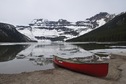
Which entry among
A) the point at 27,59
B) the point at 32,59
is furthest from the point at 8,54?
the point at 32,59

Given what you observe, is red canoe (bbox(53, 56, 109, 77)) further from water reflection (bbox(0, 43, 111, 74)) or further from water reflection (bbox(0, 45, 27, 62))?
water reflection (bbox(0, 45, 27, 62))

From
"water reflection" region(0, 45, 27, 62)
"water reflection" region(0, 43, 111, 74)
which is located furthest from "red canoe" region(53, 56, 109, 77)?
"water reflection" region(0, 45, 27, 62)

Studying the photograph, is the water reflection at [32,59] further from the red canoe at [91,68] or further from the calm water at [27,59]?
the red canoe at [91,68]

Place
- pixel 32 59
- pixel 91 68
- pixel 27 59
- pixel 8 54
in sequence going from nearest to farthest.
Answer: pixel 91 68 → pixel 32 59 → pixel 27 59 → pixel 8 54

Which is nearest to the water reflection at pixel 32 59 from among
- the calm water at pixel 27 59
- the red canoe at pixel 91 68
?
the calm water at pixel 27 59

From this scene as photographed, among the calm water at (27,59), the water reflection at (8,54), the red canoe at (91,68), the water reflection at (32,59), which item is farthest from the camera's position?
the water reflection at (8,54)

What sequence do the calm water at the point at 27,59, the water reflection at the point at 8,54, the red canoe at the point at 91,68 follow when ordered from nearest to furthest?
the red canoe at the point at 91,68, the calm water at the point at 27,59, the water reflection at the point at 8,54

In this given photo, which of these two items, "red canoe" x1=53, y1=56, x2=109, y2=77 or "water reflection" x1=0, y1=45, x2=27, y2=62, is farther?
"water reflection" x1=0, y1=45, x2=27, y2=62

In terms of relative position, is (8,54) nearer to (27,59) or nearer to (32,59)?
(27,59)

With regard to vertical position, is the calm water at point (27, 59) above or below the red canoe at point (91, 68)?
below

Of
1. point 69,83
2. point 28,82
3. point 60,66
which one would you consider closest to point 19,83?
point 28,82

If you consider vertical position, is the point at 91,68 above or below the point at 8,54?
above

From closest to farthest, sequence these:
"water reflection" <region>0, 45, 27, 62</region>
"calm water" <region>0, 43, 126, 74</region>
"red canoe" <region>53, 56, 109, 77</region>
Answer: "red canoe" <region>53, 56, 109, 77</region>, "calm water" <region>0, 43, 126, 74</region>, "water reflection" <region>0, 45, 27, 62</region>

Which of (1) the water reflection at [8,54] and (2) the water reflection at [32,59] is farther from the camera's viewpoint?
(1) the water reflection at [8,54]
